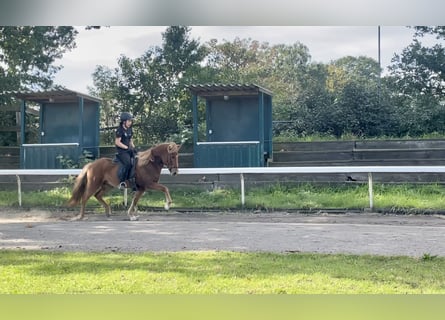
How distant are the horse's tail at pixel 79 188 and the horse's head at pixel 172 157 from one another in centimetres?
115

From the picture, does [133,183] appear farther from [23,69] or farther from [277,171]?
[23,69]

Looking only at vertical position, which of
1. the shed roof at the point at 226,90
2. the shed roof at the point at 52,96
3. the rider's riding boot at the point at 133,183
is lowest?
the rider's riding boot at the point at 133,183

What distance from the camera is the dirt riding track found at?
5551mm

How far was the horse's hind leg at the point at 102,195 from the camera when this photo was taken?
8055 millimetres

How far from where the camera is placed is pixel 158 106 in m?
8.17

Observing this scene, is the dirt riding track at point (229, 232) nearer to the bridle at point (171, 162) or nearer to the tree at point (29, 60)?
the bridle at point (171, 162)

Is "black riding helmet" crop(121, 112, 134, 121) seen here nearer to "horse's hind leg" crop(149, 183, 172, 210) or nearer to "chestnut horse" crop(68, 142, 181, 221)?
"chestnut horse" crop(68, 142, 181, 221)

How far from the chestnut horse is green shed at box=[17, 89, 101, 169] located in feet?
1.07

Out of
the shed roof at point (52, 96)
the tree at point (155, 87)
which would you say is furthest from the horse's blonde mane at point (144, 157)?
the shed roof at point (52, 96)

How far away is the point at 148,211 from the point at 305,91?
2.82 m

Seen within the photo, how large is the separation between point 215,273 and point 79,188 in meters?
4.12

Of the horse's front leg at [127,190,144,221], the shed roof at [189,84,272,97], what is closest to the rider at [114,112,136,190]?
the horse's front leg at [127,190,144,221]

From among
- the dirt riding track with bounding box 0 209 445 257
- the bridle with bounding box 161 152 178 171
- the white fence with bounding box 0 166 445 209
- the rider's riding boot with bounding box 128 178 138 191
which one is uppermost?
the bridle with bounding box 161 152 178 171

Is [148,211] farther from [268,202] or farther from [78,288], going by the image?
[78,288]
